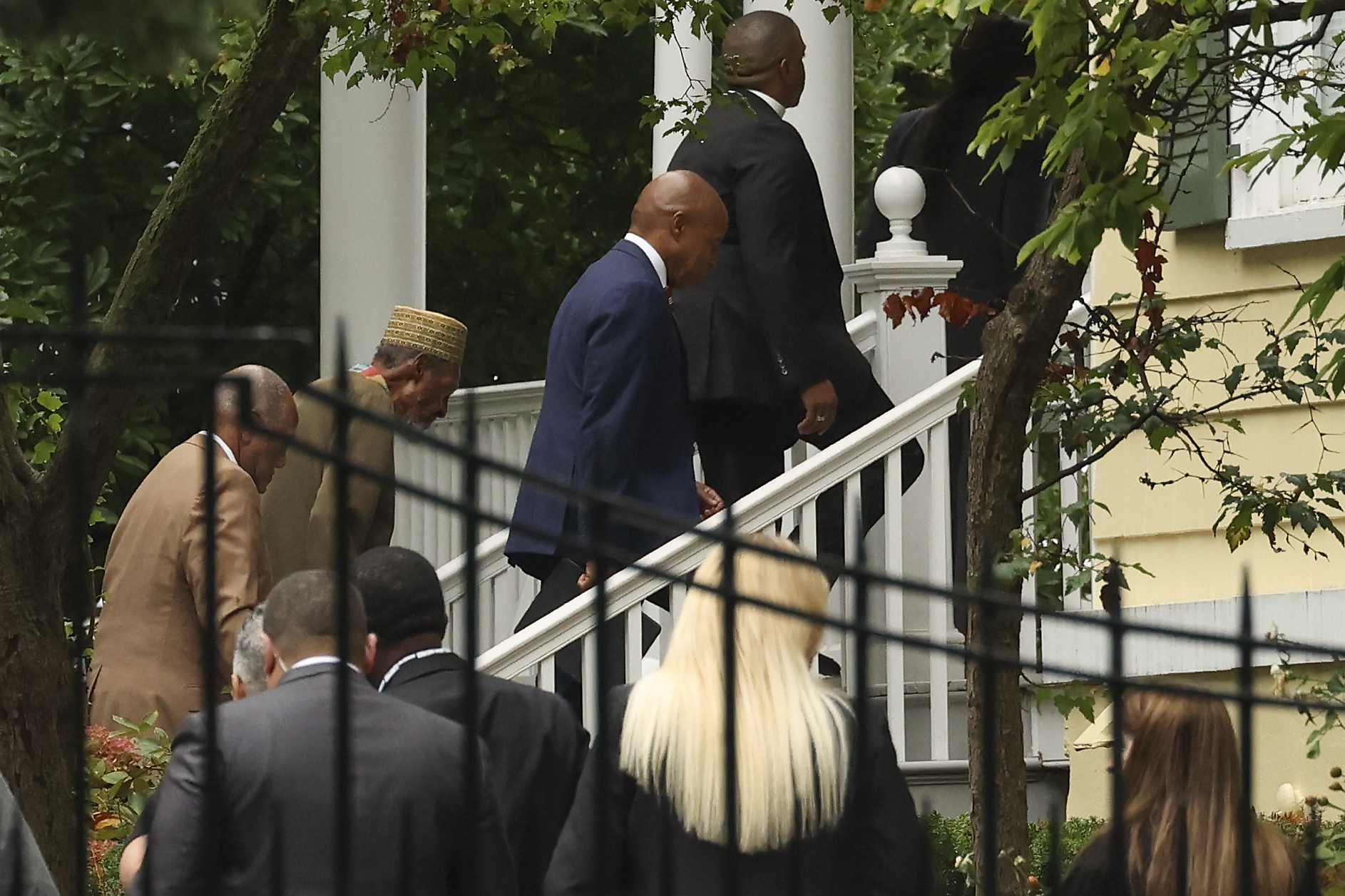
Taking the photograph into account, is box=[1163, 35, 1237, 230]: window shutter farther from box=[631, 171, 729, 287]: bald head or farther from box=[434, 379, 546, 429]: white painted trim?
box=[434, 379, 546, 429]: white painted trim

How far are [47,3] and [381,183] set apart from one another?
855 cm

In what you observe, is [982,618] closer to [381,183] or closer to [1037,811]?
[1037,811]

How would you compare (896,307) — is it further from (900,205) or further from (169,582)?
(900,205)

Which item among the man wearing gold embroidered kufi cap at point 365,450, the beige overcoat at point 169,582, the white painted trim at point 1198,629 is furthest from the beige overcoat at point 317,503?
the white painted trim at point 1198,629

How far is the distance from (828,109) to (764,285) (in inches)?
101

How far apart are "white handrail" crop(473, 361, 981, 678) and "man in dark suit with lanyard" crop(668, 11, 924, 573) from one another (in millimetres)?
187

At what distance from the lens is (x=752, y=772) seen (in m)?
4.06

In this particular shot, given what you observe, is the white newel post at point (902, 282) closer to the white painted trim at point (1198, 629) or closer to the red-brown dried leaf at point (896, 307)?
the white painted trim at point (1198, 629)

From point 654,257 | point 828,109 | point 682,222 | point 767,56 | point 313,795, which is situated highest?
point 828,109

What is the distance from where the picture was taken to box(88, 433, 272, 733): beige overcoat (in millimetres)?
6691

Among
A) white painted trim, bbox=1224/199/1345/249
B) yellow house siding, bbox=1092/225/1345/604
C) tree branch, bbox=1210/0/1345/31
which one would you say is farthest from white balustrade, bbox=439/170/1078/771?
tree branch, bbox=1210/0/1345/31

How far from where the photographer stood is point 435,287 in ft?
60.8

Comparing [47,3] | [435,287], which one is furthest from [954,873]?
[435,287]

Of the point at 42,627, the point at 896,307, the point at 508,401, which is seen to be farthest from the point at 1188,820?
the point at 508,401
